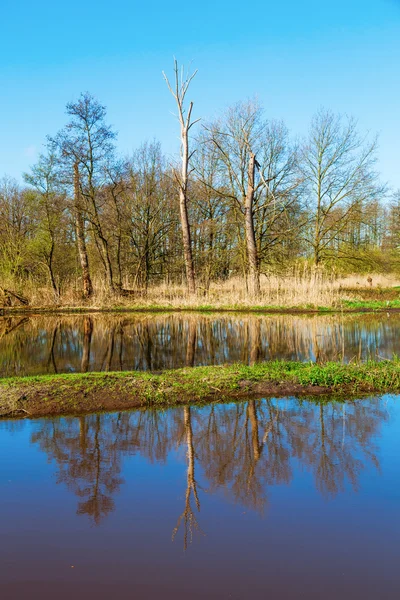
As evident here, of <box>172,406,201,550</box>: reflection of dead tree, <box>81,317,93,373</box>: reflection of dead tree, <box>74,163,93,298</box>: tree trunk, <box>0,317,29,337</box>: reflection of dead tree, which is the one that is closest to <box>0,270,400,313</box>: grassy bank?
<box>74,163,93,298</box>: tree trunk

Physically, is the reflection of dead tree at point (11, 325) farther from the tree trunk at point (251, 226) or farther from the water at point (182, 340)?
the tree trunk at point (251, 226)

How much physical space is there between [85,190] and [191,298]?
770 centimetres

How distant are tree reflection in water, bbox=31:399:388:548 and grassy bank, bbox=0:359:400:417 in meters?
0.33

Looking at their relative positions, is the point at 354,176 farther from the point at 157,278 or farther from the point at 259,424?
the point at 259,424

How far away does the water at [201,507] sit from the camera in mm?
3049

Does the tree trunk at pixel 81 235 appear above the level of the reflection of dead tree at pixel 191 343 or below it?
above

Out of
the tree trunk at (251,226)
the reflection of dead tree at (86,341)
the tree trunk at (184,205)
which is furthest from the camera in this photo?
the tree trunk at (184,205)

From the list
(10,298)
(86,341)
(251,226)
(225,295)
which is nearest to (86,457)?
(86,341)

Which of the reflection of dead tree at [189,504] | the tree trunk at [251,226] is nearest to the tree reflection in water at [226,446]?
the reflection of dead tree at [189,504]

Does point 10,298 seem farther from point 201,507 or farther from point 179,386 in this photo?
point 201,507

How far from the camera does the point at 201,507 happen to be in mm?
3965

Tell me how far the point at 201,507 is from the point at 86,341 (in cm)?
987

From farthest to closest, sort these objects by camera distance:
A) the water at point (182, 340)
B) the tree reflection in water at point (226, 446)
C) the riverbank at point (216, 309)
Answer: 1. the riverbank at point (216, 309)
2. the water at point (182, 340)
3. the tree reflection in water at point (226, 446)

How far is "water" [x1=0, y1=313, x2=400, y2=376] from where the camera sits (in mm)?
10164
